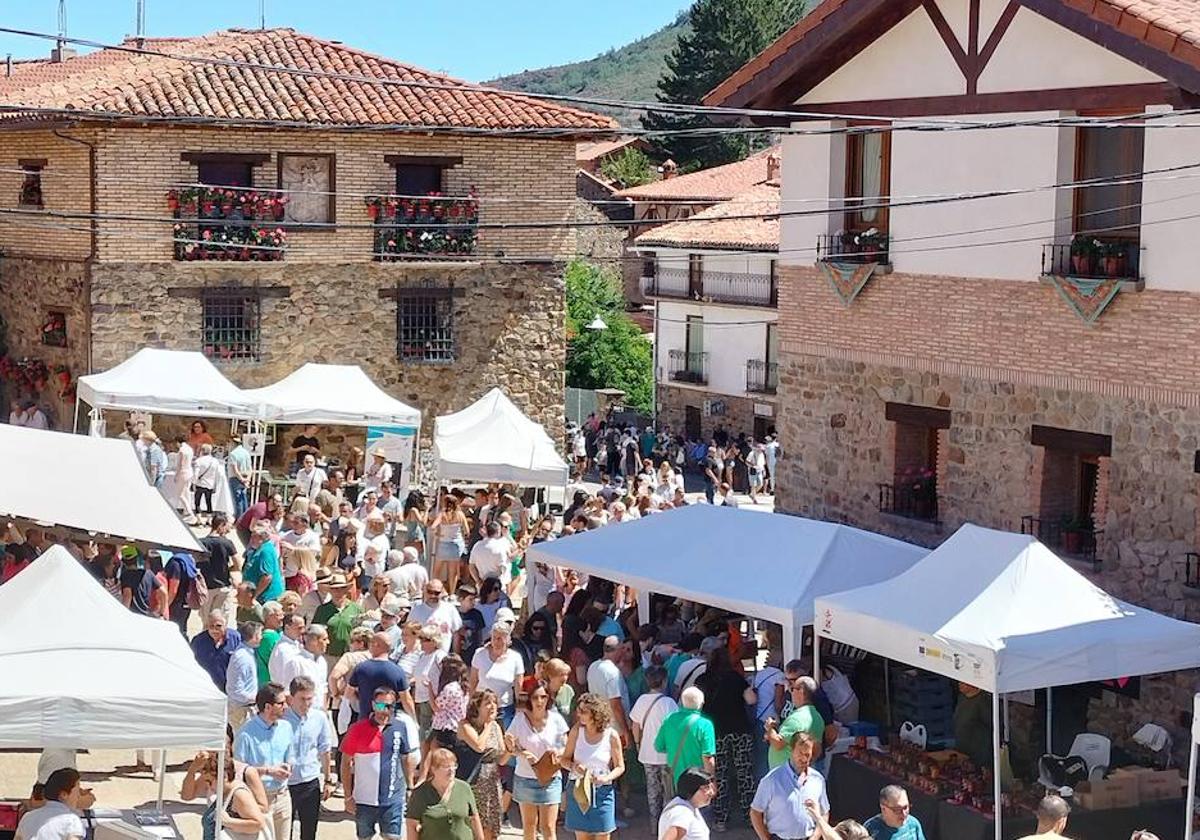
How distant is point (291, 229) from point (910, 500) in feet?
49.6

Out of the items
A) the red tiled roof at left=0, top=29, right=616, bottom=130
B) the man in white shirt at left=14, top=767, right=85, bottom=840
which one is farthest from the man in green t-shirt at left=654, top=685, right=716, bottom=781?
the red tiled roof at left=0, top=29, right=616, bottom=130

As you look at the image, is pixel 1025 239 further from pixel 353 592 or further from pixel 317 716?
pixel 317 716

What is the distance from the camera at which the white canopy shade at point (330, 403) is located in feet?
81.9

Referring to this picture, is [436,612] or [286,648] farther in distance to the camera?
[436,612]

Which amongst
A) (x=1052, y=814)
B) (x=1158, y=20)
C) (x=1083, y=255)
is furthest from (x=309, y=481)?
(x=1052, y=814)

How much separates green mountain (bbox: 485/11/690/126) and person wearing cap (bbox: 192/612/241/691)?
5594 inches

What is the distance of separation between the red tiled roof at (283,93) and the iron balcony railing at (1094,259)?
13.1 meters

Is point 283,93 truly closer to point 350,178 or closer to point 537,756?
point 350,178

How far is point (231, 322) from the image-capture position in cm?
3022

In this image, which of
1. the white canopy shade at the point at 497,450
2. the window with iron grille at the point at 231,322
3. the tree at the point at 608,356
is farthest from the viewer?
the tree at the point at 608,356

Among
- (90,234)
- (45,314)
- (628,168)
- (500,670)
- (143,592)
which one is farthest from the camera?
(628,168)

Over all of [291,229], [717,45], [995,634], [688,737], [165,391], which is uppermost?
→ [717,45]

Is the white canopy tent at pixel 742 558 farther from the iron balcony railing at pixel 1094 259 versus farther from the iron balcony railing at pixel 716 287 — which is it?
the iron balcony railing at pixel 716 287

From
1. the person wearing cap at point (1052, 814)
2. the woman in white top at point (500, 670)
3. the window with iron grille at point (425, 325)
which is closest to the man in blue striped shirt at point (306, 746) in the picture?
the woman in white top at point (500, 670)
